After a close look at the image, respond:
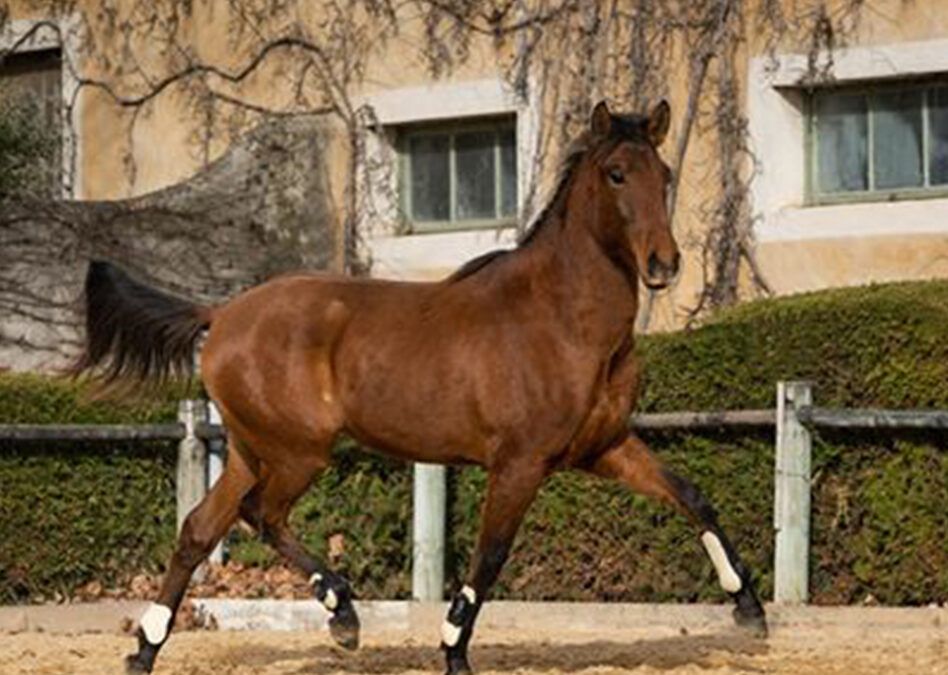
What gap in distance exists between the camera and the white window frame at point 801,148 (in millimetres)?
14297

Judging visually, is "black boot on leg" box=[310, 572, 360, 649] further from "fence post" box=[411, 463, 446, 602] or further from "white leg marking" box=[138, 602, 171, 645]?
"fence post" box=[411, 463, 446, 602]

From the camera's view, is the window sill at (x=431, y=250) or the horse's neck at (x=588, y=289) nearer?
the horse's neck at (x=588, y=289)

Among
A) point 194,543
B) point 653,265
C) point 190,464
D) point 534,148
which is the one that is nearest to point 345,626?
point 194,543

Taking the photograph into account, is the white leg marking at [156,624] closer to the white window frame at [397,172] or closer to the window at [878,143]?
the window at [878,143]

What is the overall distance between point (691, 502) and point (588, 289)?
933 mm

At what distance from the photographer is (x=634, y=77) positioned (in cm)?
1548

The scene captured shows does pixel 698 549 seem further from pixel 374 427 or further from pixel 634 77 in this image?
pixel 634 77

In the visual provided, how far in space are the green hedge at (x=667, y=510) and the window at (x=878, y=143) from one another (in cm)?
267

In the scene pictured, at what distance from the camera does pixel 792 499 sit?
11320 millimetres

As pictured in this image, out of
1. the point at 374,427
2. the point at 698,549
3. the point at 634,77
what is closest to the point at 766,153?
the point at 634,77

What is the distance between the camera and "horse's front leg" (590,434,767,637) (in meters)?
9.42

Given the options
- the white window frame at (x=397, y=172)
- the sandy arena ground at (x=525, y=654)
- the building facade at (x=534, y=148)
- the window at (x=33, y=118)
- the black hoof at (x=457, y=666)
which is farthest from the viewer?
the window at (x=33, y=118)

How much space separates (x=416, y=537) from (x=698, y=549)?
59.0 inches

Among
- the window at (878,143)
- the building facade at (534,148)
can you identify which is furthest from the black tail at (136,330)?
the window at (878,143)
